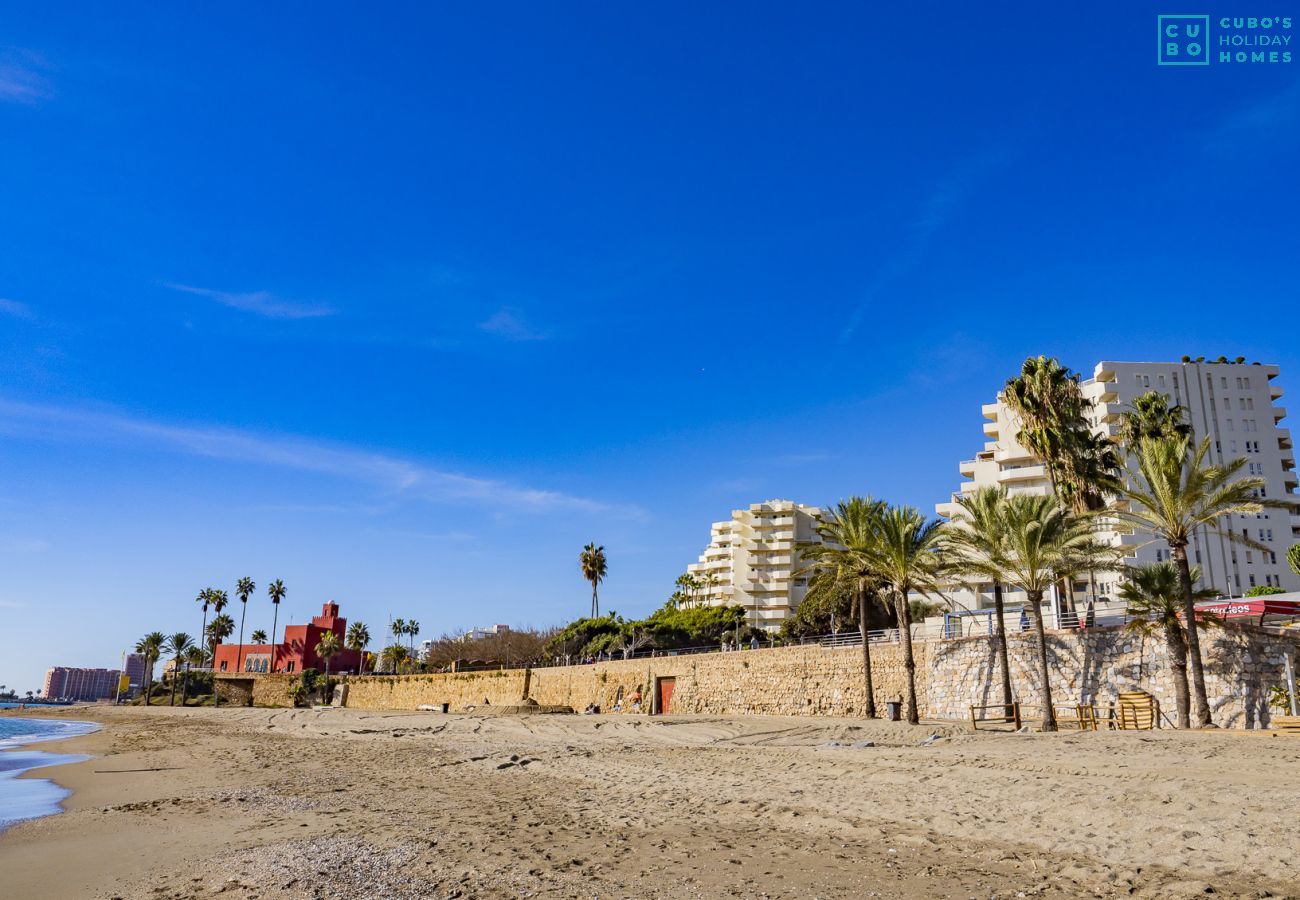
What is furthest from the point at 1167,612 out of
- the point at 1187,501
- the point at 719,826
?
the point at 719,826

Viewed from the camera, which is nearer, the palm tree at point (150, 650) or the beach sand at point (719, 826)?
the beach sand at point (719, 826)

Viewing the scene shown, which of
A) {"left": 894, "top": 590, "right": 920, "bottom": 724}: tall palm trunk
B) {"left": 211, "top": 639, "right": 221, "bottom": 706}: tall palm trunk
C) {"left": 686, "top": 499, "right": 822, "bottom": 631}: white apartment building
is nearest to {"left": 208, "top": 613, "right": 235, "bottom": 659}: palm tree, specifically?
{"left": 211, "top": 639, "right": 221, "bottom": 706}: tall palm trunk

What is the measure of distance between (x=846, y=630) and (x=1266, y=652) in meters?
38.3

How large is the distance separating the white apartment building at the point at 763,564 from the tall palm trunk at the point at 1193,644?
248 ft

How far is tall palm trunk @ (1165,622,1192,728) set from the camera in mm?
22911

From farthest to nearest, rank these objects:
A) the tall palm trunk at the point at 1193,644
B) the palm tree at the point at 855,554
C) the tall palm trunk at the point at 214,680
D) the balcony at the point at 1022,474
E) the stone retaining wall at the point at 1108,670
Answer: the tall palm trunk at the point at 214,680, the balcony at the point at 1022,474, the palm tree at the point at 855,554, the stone retaining wall at the point at 1108,670, the tall palm trunk at the point at 1193,644

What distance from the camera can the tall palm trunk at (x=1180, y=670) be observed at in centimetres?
2291

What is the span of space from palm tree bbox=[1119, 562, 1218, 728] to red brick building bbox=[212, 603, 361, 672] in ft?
295

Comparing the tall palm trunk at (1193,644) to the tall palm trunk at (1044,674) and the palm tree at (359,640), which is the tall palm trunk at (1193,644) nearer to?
the tall palm trunk at (1044,674)

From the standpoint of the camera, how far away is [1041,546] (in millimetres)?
26516

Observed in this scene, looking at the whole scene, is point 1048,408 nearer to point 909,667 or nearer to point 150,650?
point 909,667

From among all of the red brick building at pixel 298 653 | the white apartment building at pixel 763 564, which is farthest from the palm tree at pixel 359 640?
the white apartment building at pixel 763 564

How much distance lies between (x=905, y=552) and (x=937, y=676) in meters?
5.50

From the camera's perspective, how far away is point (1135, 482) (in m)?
24.9
